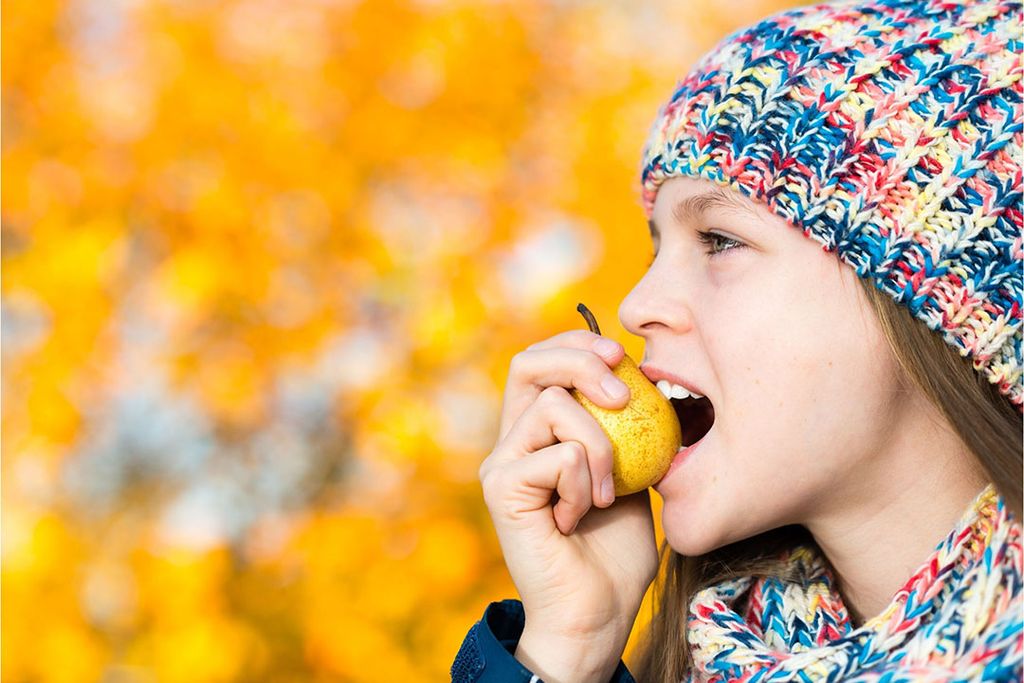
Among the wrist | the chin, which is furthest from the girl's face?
the wrist

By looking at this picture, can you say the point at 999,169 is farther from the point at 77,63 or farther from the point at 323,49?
the point at 77,63

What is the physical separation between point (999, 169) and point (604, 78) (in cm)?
224

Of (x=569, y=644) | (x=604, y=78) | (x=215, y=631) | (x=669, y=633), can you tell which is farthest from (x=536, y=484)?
Answer: (x=604, y=78)

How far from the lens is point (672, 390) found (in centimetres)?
170

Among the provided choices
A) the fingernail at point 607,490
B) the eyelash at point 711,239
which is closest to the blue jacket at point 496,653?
the fingernail at point 607,490

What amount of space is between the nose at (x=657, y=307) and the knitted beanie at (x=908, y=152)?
7.6 inches

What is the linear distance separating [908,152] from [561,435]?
0.68 m

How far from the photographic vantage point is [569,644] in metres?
1.68

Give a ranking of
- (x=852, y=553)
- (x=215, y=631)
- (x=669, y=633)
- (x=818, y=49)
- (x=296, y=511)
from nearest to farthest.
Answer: (x=818, y=49) → (x=852, y=553) → (x=669, y=633) → (x=215, y=631) → (x=296, y=511)

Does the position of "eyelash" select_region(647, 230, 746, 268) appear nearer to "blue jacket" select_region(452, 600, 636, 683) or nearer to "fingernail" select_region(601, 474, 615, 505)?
"fingernail" select_region(601, 474, 615, 505)

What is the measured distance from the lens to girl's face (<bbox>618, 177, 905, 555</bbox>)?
153cm

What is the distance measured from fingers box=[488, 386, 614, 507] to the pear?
2 cm

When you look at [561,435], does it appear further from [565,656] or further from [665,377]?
[565,656]

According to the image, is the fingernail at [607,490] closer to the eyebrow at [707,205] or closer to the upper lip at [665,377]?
the upper lip at [665,377]
